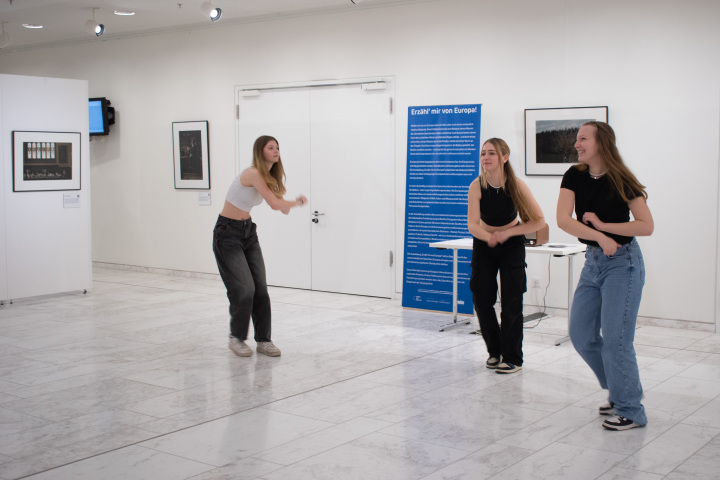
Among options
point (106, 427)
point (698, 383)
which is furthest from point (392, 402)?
point (698, 383)

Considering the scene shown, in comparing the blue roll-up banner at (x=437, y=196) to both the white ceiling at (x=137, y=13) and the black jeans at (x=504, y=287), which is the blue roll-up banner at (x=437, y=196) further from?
the black jeans at (x=504, y=287)

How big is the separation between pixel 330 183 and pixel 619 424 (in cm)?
528

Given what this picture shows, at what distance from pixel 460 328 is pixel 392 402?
2356mm

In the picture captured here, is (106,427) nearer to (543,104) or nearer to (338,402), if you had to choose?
(338,402)

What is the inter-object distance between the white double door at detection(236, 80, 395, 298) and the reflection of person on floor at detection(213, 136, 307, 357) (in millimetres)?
2848

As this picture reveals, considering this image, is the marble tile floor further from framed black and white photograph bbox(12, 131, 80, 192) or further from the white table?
framed black and white photograph bbox(12, 131, 80, 192)

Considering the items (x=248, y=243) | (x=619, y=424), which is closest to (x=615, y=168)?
(x=619, y=424)

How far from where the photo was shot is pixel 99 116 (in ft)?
35.2

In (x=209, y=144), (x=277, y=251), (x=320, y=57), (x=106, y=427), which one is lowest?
(x=106, y=427)

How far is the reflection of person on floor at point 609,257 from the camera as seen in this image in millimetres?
3844

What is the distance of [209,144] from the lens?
32.3 feet

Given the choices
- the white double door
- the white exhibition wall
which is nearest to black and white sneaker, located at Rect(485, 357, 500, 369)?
the white exhibition wall

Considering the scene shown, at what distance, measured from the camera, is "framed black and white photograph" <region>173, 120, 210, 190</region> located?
32.4 ft

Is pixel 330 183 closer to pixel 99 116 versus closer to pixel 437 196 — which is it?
pixel 437 196
